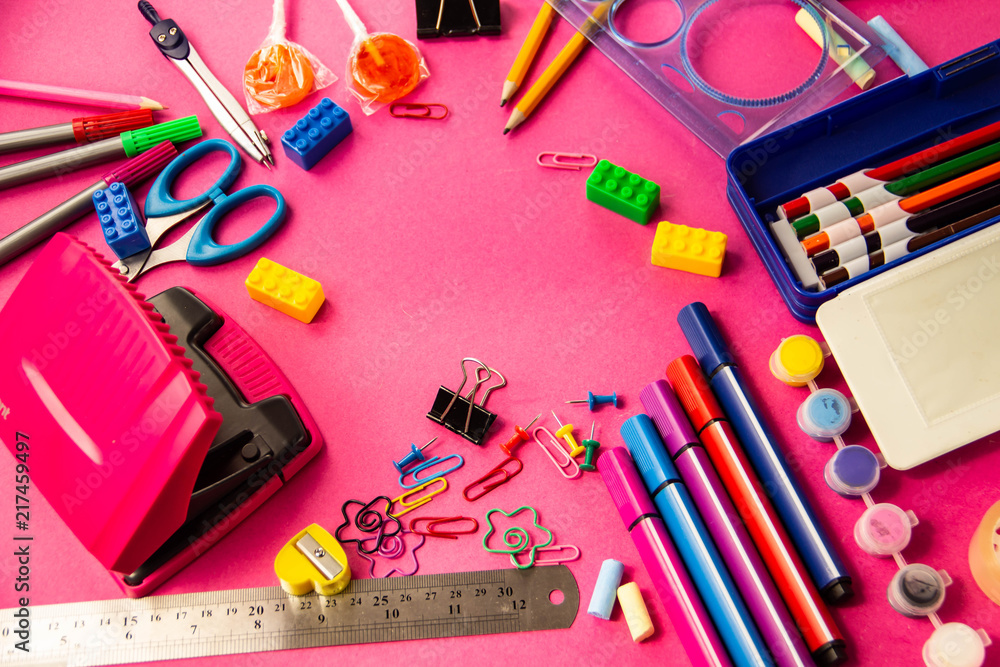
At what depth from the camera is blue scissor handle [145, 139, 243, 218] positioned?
2.03 m

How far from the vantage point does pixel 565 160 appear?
209cm

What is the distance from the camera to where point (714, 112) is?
2072 millimetres

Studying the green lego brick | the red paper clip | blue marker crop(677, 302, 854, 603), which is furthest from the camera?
the red paper clip

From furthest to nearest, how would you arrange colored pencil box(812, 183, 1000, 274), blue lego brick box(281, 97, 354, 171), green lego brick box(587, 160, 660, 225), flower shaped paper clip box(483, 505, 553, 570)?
1. blue lego brick box(281, 97, 354, 171)
2. green lego brick box(587, 160, 660, 225)
3. colored pencil box(812, 183, 1000, 274)
4. flower shaped paper clip box(483, 505, 553, 570)

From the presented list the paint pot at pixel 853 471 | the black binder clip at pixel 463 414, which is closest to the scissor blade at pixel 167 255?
the black binder clip at pixel 463 414

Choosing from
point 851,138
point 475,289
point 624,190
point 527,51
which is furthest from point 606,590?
point 527,51

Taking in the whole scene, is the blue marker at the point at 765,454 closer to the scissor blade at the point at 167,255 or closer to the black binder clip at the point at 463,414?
the black binder clip at the point at 463,414

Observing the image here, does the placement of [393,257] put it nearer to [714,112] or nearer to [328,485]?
[328,485]

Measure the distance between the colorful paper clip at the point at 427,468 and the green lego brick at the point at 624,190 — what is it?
30.7 inches

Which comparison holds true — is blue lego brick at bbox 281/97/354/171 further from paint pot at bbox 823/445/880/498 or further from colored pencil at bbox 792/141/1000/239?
paint pot at bbox 823/445/880/498

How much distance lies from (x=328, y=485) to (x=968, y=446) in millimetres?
1514

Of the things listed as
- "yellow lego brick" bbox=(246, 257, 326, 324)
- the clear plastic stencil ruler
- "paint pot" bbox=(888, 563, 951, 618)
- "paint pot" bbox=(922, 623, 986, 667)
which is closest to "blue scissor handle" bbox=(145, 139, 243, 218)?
"yellow lego brick" bbox=(246, 257, 326, 324)

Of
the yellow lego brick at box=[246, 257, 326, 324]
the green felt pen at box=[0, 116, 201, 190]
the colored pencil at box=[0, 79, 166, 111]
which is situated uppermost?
the colored pencil at box=[0, 79, 166, 111]

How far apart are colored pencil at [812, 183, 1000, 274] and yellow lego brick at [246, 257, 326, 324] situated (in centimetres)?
126
